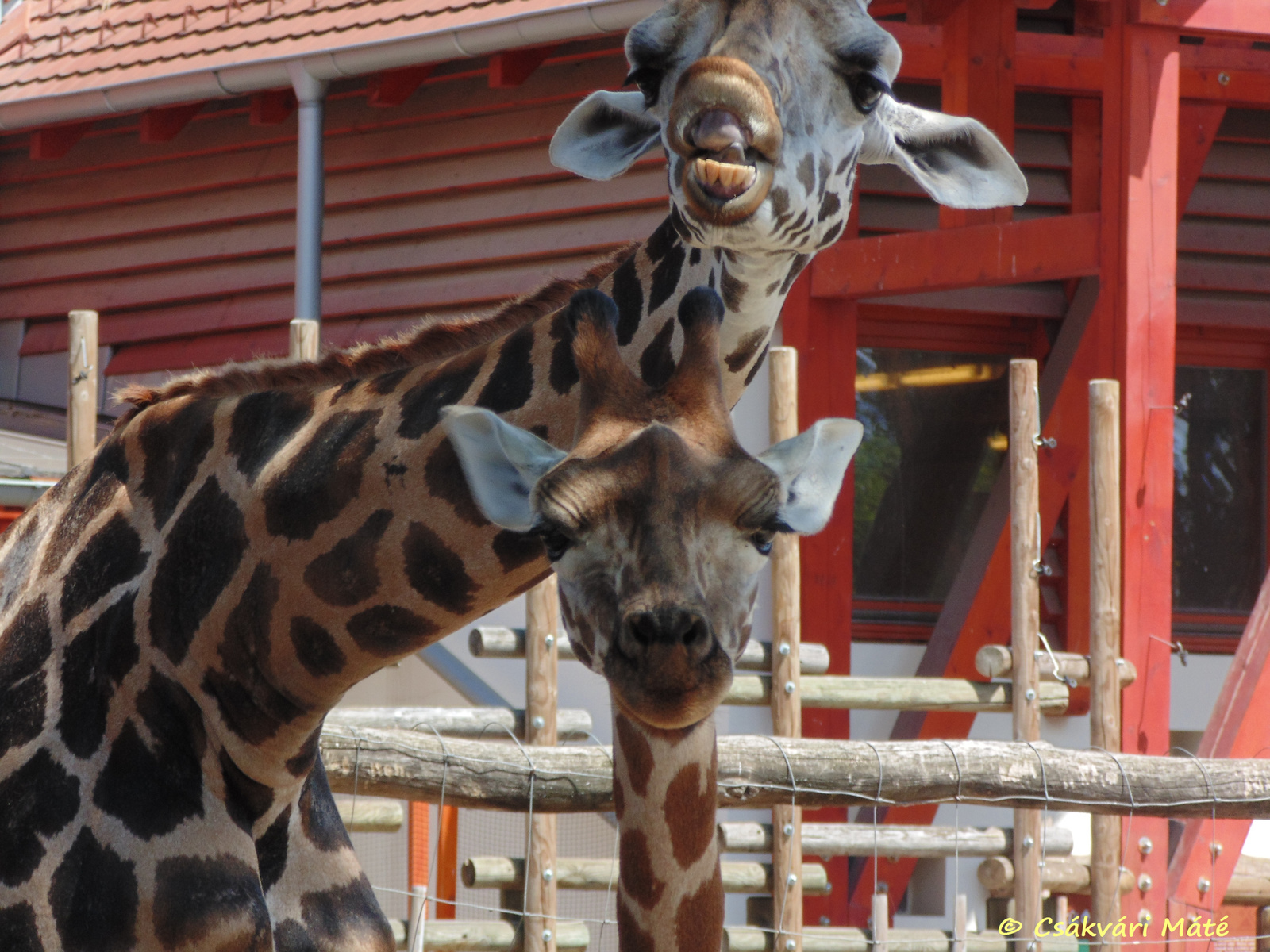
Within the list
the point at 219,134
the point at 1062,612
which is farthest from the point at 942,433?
the point at 219,134

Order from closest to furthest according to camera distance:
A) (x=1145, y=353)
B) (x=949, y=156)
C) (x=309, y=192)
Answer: (x=949, y=156), (x=1145, y=353), (x=309, y=192)

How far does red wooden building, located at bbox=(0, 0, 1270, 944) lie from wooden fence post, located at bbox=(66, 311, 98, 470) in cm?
291

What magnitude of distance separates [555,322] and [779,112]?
0.49 metres

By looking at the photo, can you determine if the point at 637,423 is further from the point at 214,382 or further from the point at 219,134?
the point at 219,134

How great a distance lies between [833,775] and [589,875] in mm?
1394

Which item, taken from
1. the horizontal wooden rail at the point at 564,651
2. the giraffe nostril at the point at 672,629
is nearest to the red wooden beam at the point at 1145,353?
the horizontal wooden rail at the point at 564,651

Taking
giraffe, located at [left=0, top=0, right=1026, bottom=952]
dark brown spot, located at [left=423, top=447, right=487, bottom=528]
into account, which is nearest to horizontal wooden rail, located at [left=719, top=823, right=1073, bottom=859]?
giraffe, located at [left=0, top=0, right=1026, bottom=952]

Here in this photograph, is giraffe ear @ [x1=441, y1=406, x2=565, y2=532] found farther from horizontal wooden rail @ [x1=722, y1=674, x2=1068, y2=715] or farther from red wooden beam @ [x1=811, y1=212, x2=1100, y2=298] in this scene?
red wooden beam @ [x1=811, y1=212, x2=1100, y2=298]

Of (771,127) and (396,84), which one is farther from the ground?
(396,84)

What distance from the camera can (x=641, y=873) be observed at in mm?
2102

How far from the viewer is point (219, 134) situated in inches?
371

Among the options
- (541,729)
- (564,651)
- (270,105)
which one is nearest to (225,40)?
(270,105)

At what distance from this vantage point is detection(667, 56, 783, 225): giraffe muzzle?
2.08m

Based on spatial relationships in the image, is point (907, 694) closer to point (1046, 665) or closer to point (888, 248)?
point (1046, 665)
